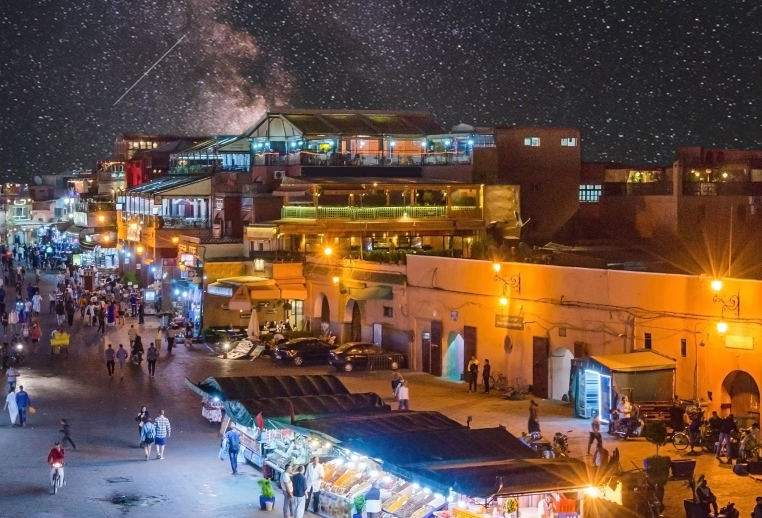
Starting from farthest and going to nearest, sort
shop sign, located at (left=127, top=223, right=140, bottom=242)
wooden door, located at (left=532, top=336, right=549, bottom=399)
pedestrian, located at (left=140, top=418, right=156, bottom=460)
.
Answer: shop sign, located at (left=127, top=223, right=140, bottom=242), wooden door, located at (left=532, top=336, right=549, bottom=399), pedestrian, located at (left=140, top=418, right=156, bottom=460)

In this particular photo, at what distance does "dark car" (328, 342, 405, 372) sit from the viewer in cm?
3509

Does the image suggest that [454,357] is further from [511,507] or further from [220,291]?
[511,507]

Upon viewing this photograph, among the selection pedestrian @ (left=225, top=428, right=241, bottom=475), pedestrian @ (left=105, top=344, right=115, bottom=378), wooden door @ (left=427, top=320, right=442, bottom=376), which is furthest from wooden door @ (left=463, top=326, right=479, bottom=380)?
pedestrian @ (left=225, top=428, right=241, bottom=475)

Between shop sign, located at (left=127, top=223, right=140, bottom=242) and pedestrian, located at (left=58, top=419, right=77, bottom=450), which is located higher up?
shop sign, located at (left=127, top=223, right=140, bottom=242)

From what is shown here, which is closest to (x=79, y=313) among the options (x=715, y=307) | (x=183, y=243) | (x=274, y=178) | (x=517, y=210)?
(x=183, y=243)

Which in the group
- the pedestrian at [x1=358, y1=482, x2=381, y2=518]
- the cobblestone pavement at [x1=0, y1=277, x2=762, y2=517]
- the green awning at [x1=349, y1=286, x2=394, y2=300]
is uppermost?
the green awning at [x1=349, y1=286, x2=394, y2=300]

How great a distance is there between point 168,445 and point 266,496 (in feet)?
19.0

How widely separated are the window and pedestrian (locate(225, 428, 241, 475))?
34149 mm

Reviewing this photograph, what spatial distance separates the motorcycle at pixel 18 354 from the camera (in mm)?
36156

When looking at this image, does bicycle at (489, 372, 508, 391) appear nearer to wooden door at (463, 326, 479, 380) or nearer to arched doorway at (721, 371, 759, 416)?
wooden door at (463, 326, 479, 380)

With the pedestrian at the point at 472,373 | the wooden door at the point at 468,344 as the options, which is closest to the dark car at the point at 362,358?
the wooden door at the point at 468,344

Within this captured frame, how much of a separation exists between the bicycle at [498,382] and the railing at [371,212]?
15.4 metres

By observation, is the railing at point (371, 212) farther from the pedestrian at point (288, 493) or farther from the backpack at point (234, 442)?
the pedestrian at point (288, 493)

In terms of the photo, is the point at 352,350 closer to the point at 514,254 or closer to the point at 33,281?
the point at 514,254
